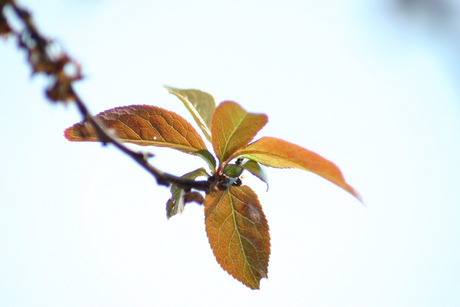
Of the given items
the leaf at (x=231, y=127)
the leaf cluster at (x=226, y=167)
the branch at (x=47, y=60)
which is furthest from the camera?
the leaf cluster at (x=226, y=167)

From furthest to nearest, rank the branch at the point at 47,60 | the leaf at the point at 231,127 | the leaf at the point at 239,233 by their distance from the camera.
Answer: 1. the leaf at the point at 239,233
2. the leaf at the point at 231,127
3. the branch at the point at 47,60

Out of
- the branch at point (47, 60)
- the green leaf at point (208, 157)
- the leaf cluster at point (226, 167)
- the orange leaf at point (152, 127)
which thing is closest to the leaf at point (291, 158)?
the leaf cluster at point (226, 167)

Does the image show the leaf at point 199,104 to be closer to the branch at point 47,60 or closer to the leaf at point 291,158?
the leaf at point 291,158

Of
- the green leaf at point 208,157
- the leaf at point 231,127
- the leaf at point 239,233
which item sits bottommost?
the leaf at point 239,233

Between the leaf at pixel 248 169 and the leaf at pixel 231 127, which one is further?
the leaf at pixel 248 169

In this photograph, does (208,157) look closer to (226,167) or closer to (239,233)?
(226,167)

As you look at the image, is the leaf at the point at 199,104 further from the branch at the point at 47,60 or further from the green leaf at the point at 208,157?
the branch at the point at 47,60

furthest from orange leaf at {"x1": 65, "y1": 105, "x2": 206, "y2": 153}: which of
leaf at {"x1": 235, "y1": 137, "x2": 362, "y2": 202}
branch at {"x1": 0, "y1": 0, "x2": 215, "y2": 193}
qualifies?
branch at {"x1": 0, "y1": 0, "x2": 215, "y2": 193}

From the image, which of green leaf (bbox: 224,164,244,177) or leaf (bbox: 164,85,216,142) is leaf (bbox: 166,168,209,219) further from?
leaf (bbox: 164,85,216,142)

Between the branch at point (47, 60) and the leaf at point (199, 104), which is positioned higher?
the leaf at point (199, 104)
